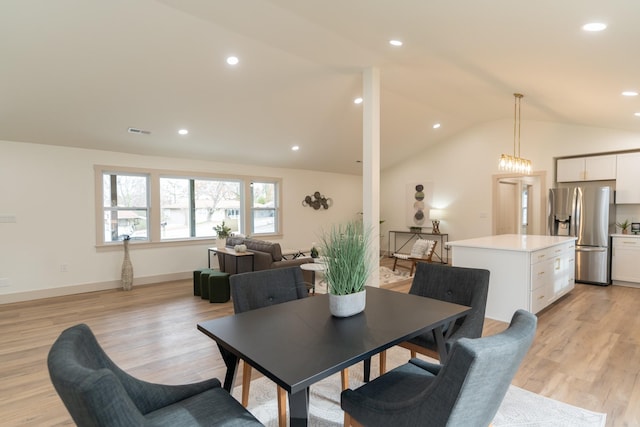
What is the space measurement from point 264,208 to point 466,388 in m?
6.96

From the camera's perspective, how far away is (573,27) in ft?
7.65

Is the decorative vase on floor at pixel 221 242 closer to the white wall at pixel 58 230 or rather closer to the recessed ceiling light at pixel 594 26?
the white wall at pixel 58 230

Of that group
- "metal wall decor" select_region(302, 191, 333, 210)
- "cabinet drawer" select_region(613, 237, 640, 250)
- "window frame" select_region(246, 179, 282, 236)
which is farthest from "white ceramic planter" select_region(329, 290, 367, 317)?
"metal wall decor" select_region(302, 191, 333, 210)

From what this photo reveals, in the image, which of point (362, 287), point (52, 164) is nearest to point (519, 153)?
point (362, 287)

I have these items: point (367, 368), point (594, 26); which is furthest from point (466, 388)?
point (594, 26)

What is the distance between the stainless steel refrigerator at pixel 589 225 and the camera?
18.1ft

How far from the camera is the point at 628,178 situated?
551cm

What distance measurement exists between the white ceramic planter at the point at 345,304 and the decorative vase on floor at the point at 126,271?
5.00m

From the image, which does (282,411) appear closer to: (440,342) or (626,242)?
(440,342)

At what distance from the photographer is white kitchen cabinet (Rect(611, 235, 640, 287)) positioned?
538 cm

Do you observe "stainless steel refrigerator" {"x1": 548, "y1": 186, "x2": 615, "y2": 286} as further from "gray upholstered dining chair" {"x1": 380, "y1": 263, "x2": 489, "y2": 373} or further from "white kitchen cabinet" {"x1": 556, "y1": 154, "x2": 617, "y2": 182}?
"gray upholstered dining chair" {"x1": 380, "y1": 263, "x2": 489, "y2": 373}

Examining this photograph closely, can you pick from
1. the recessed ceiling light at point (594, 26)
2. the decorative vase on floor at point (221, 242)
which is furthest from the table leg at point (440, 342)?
the decorative vase on floor at point (221, 242)

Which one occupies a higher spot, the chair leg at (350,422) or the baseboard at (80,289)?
the chair leg at (350,422)

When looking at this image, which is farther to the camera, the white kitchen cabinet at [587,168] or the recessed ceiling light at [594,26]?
the white kitchen cabinet at [587,168]
